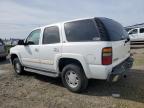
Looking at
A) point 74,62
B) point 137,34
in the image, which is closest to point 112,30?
point 74,62

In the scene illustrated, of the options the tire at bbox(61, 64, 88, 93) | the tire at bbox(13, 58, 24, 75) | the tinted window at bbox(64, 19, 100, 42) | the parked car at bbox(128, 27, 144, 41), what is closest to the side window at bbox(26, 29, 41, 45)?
the tire at bbox(13, 58, 24, 75)

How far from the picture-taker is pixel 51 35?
587 centimetres

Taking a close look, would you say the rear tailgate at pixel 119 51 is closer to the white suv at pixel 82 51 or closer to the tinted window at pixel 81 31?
the white suv at pixel 82 51

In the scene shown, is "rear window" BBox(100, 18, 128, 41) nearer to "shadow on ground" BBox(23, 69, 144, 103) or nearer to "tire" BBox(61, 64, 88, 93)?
"tire" BBox(61, 64, 88, 93)

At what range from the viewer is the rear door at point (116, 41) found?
4562mm

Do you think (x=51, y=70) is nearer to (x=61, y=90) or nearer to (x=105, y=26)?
(x=61, y=90)

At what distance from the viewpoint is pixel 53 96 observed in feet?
16.8

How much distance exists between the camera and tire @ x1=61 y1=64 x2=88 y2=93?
4.93 meters

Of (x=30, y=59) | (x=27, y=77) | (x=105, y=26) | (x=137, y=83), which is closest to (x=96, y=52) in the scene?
(x=105, y=26)

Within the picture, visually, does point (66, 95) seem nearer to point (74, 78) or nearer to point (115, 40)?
point (74, 78)

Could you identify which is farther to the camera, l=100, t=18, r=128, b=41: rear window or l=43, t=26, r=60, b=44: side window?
l=43, t=26, r=60, b=44: side window

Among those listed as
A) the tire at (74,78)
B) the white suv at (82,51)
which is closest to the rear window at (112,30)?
the white suv at (82,51)

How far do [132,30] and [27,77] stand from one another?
14.6 m

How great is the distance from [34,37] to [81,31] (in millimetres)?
2369
